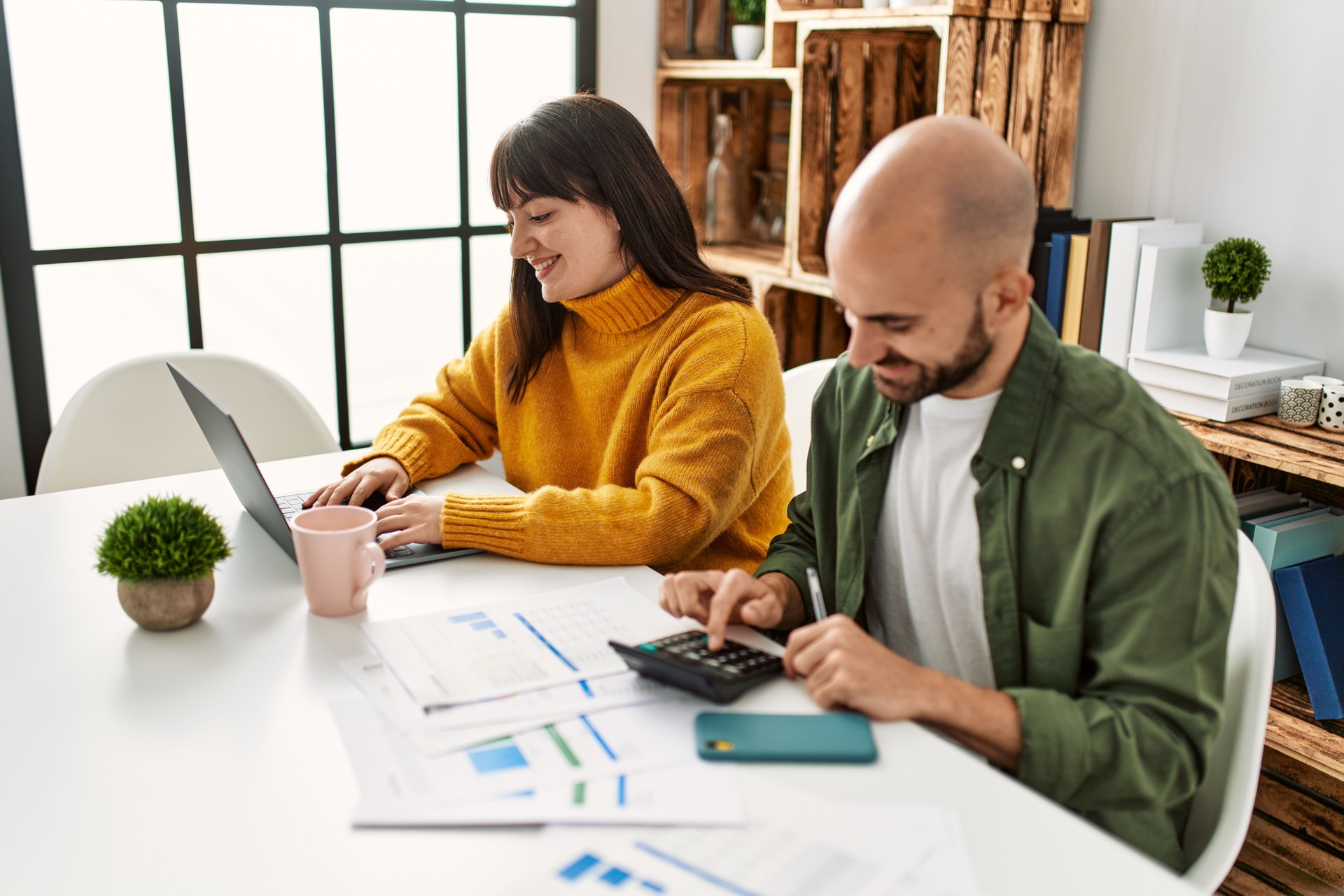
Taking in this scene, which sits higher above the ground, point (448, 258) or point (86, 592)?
point (448, 258)

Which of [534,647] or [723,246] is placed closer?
[534,647]

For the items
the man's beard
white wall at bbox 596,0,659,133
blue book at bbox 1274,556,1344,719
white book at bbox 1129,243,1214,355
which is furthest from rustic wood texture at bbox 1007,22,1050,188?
the man's beard

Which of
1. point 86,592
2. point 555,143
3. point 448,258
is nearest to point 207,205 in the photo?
point 448,258

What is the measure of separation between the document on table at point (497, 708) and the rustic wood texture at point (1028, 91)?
5.07 feet

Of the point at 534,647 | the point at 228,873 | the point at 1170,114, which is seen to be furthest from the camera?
the point at 1170,114

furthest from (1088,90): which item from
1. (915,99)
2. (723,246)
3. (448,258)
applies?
(448,258)

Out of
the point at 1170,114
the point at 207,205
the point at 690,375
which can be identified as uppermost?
the point at 1170,114

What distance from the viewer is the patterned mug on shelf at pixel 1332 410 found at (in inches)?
72.2

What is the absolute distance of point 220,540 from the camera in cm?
115

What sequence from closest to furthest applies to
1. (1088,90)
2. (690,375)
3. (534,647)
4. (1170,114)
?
(534,647) < (690,375) < (1170,114) < (1088,90)

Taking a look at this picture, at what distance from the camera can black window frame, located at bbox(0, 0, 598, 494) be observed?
219 cm

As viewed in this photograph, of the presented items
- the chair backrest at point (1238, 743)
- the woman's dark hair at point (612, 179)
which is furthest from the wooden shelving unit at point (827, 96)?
the chair backrest at point (1238, 743)

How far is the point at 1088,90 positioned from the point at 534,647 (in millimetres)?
1801

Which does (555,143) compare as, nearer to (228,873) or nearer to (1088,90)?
(228,873)
